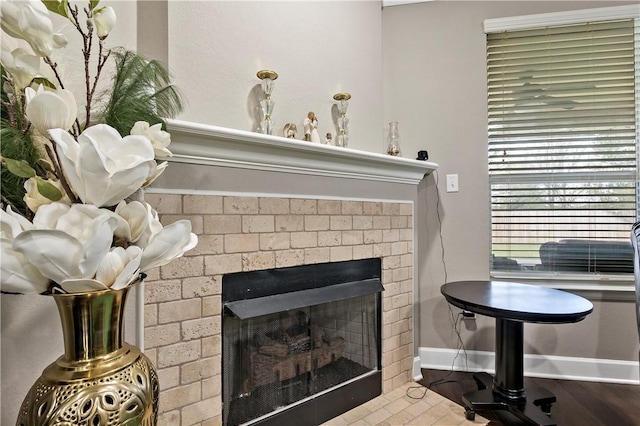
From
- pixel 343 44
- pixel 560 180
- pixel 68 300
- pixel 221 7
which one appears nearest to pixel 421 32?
pixel 343 44

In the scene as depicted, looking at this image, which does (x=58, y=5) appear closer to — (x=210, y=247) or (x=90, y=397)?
(x=90, y=397)

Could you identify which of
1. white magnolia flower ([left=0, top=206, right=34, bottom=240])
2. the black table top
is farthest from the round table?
white magnolia flower ([left=0, top=206, right=34, bottom=240])

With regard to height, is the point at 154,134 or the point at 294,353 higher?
the point at 154,134

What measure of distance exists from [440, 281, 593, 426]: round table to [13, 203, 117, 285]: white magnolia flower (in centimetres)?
162

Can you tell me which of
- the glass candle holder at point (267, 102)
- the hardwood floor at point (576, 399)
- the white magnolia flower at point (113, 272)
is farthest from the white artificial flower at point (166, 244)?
the hardwood floor at point (576, 399)

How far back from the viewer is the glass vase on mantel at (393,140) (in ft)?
7.83

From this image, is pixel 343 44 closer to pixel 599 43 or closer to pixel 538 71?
pixel 538 71

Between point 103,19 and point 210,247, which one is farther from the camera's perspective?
point 210,247

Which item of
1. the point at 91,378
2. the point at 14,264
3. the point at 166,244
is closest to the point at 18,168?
the point at 14,264

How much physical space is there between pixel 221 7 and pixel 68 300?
1.38 m

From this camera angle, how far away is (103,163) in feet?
1.91

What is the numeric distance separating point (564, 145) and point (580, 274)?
880mm

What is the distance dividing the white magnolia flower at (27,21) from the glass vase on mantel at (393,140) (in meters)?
2.02

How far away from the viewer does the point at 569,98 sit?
2.38 m
